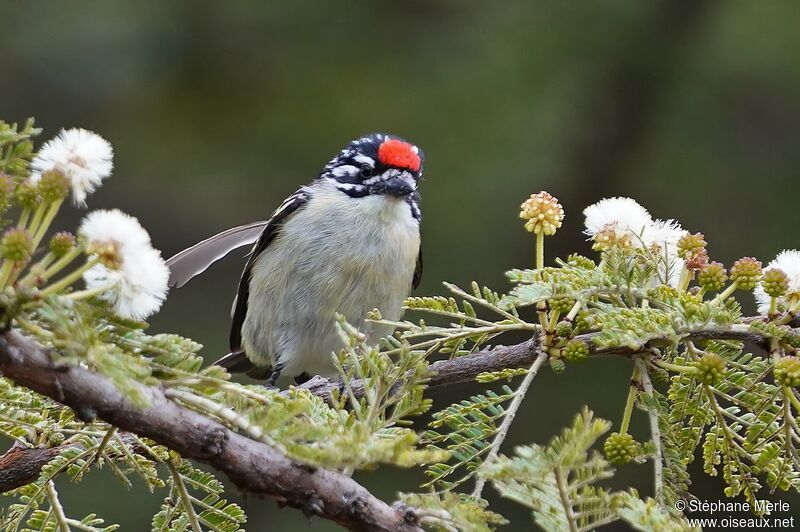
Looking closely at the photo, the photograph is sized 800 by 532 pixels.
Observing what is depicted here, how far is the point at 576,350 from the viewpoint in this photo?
83.2 inches

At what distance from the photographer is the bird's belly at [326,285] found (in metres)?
3.89

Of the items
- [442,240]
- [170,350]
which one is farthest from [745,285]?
[442,240]

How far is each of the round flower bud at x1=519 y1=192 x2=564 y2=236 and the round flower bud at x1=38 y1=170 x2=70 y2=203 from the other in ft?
3.82

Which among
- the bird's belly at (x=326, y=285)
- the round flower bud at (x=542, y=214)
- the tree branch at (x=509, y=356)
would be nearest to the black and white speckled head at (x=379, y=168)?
the bird's belly at (x=326, y=285)

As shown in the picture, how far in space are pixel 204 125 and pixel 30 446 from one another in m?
6.36

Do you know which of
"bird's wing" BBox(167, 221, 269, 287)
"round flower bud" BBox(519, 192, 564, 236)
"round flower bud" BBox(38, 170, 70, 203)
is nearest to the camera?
"round flower bud" BBox(38, 170, 70, 203)

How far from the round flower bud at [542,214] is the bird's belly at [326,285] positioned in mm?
1611

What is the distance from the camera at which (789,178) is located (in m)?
7.04

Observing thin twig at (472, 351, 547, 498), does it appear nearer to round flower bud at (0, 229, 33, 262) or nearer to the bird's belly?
round flower bud at (0, 229, 33, 262)

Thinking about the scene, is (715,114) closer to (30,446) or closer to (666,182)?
(666,182)

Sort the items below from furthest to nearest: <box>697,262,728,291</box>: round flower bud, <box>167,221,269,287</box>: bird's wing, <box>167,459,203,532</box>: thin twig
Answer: <box>167,221,269,287</box>: bird's wing
<box>697,262,728,291</box>: round flower bud
<box>167,459,203,532</box>: thin twig

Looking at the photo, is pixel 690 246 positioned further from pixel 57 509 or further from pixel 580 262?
pixel 57 509

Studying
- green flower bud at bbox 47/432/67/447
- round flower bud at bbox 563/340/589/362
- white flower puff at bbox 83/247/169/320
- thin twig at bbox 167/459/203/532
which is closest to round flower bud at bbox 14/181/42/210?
white flower puff at bbox 83/247/169/320

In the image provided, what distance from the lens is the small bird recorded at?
390 centimetres
